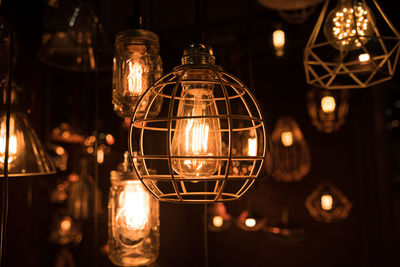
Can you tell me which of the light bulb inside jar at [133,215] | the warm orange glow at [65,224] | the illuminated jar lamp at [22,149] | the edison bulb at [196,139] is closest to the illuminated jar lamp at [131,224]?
the light bulb inside jar at [133,215]

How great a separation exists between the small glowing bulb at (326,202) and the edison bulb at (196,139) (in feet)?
8.16

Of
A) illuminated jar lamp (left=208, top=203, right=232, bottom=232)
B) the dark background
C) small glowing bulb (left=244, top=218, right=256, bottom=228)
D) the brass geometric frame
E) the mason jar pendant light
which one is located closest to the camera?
the brass geometric frame

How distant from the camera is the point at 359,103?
3.18m

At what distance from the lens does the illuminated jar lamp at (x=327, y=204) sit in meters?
2.85

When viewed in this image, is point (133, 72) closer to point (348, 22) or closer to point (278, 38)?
point (348, 22)

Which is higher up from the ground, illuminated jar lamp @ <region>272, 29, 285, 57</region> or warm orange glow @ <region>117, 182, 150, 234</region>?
illuminated jar lamp @ <region>272, 29, 285, 57</region>

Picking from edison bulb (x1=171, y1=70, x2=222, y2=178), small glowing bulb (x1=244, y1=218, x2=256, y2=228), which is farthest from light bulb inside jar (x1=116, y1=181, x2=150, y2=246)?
small glowing bulb (x1=244, y1=218, x2=256, y2=228)

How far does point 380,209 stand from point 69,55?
2684 mm

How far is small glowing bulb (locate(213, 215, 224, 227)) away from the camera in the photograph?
289 centimetres

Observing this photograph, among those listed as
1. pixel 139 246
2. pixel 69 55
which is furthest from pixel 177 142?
pixel 69 55

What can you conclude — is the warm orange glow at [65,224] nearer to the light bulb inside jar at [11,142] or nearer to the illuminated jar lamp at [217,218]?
the illuminated jar lamp at [217,218]

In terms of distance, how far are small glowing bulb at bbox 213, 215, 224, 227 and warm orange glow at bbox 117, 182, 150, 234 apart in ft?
6.86

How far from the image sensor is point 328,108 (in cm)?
279

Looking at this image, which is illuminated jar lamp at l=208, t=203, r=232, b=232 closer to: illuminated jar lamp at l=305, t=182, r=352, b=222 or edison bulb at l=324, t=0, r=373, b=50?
illuminated jar lamp at l=305, t=182, r=352, b=222
